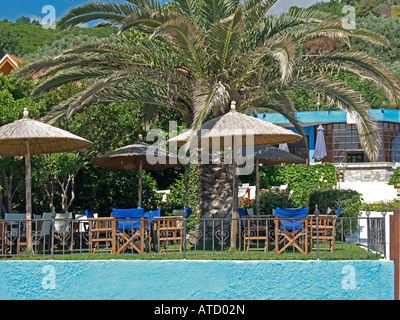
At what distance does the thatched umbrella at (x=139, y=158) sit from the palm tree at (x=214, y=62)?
1212mm

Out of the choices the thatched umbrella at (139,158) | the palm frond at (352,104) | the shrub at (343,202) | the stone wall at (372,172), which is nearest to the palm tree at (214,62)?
the palm frond at (352,104)

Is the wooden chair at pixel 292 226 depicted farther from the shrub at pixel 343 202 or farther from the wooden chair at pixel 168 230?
the shrub at pixel 343 202

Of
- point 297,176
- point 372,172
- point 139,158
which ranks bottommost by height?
point 297,176

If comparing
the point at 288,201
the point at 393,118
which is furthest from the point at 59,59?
the point at 393,118

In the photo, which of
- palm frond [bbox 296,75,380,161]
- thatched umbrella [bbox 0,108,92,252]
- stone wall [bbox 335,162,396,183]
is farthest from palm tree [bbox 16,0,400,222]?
stone wall [bbox 335,162,396,183]

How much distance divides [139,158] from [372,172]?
16.8 meters

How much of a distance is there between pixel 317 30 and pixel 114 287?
22.1 feet

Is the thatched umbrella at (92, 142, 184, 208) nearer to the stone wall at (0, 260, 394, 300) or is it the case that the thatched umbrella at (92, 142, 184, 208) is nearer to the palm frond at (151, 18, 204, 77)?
the palm frond at (151, 18, 204, 77)

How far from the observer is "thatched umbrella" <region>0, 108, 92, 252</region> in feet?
33.7

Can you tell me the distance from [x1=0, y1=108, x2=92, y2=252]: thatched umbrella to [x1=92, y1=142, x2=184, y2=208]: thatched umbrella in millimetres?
1315

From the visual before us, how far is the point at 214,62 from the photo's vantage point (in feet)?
40.4

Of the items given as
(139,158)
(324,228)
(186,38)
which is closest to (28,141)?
(139,158)

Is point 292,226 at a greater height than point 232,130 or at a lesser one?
lesser

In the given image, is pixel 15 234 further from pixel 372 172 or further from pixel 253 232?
pixel 372 172
